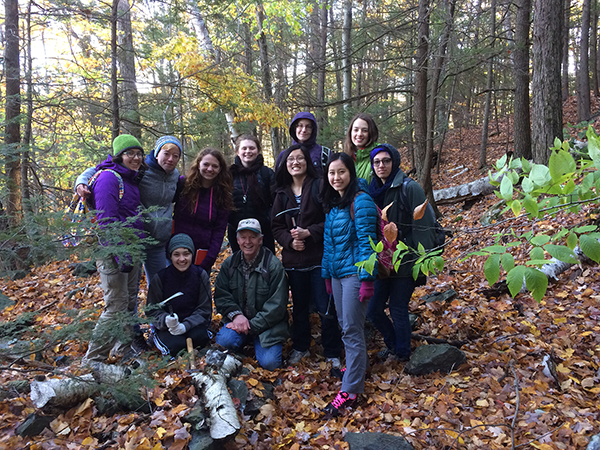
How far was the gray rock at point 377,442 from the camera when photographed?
2799mm

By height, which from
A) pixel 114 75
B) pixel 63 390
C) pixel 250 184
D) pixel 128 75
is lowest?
pixel 63 390

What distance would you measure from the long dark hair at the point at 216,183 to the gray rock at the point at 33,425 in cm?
241

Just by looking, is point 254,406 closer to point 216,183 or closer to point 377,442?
point 377,442

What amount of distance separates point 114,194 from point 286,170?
1.83 metres

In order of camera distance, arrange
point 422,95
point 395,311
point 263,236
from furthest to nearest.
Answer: point 422,95
point 263,236
point 395,311

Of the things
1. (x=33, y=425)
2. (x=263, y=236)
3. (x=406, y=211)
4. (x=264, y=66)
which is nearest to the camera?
(x=33, y=425)

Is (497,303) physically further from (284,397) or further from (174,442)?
(174,442)

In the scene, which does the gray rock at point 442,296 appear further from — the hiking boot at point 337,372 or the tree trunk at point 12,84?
the tree trunk at point 12,84

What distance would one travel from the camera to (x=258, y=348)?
14.0ft

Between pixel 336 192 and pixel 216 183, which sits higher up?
pixel 216 183

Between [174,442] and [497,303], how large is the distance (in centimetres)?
438

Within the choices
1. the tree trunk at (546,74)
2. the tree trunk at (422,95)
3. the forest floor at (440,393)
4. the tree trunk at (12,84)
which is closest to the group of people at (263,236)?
the forest floor at (440,393)

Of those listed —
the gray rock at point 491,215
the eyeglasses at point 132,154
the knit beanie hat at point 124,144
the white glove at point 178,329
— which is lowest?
the white glove at point 178,329

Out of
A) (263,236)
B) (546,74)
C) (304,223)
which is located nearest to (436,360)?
(304,223)
